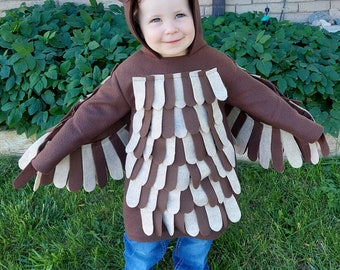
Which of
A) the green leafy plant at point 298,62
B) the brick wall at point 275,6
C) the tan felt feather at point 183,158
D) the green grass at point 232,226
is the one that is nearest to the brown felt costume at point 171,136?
the tan felt feather at point 183,158

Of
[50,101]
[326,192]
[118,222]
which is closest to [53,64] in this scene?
[50,101]

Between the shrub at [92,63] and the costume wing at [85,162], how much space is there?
1043 mm

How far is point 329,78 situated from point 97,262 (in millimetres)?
1686

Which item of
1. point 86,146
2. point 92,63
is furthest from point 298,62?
point 86,146

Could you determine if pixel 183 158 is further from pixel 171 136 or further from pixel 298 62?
pixel 298 62

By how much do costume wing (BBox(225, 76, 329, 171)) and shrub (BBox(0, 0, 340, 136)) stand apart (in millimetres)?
936

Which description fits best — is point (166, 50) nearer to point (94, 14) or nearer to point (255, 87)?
point (255, 87)

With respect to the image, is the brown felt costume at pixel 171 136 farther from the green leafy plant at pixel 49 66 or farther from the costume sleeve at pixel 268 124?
the green leafy plant at pixel 49 66

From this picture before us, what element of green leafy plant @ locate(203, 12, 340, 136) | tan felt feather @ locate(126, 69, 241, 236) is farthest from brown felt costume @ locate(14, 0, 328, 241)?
green leafy plant @ locate(203, 12, 340, 136)

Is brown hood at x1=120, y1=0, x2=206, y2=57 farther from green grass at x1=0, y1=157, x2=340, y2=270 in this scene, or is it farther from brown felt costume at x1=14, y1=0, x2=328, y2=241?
green grass at x1=0, y1=157, x2=340, y2=270

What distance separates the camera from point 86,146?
1.66 metres

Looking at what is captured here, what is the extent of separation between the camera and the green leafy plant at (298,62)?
8.84ft

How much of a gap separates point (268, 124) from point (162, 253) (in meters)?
0.64

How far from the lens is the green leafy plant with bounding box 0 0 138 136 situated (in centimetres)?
278
